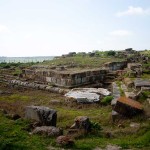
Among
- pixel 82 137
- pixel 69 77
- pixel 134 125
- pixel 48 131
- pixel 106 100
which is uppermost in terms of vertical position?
pixel 69 77

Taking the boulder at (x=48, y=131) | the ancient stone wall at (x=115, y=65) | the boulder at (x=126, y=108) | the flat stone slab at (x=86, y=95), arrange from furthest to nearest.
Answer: the ancient stone wall at (x=115, y=65), the flat stone slab at (x=86, y=95), the boulder at (x=126, y=108), the boulder at (x=48, y=131)

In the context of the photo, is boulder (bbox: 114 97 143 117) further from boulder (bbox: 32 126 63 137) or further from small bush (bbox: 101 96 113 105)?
boulder (bbox: 32 126 63 137)

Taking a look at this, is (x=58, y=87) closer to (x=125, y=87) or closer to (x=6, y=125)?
(x=125, y=87)

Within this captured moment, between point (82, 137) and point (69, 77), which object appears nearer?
point (82, 137)

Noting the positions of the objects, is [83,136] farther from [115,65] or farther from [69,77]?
[115,65]

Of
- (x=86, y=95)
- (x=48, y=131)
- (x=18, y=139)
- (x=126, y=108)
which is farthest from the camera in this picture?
(x=86, y=95)

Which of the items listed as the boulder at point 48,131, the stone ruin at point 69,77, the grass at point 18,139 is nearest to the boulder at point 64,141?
the grass at point 18,139

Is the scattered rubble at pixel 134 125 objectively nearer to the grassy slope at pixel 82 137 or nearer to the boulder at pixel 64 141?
the grassy slope at pixel 82 137

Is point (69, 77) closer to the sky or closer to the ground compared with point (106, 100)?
closer to the sky

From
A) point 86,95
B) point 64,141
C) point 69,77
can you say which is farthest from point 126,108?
point 69,77

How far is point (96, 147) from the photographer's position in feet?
26.9

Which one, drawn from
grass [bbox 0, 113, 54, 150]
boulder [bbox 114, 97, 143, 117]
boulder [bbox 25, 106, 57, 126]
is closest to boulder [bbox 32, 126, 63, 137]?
grass [bbox 0, 113, 54, 150]

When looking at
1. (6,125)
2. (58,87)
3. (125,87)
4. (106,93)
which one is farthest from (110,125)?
(58,87)

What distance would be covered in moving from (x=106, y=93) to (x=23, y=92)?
5799 millimetres
